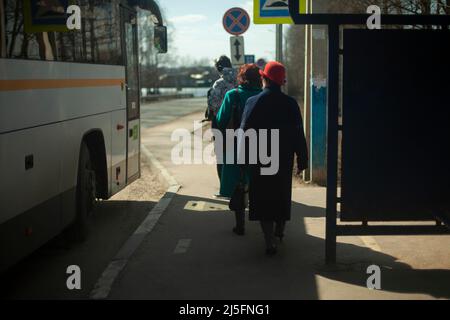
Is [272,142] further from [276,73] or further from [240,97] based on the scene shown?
[240,97]

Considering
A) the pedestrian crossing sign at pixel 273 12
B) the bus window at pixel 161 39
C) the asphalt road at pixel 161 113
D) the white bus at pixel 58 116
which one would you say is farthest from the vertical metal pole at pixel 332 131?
the asphalt road at pixel 161 113

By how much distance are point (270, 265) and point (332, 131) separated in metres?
1.29

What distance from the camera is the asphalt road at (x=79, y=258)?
566cm

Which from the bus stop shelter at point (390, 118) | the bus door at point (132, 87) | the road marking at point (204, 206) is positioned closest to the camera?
the bus stop shelter at point (390, 118)

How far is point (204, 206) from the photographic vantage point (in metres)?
9.48

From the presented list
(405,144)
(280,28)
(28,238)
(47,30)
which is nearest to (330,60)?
(405,144)

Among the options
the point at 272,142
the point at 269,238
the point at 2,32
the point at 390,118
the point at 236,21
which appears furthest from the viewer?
the point at 236,21

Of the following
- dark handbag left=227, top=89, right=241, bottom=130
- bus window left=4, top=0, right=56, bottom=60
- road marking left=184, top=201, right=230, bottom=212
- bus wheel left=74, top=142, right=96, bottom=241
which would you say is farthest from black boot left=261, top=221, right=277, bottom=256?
road marking left=184, top=201, right=230, bottom=212

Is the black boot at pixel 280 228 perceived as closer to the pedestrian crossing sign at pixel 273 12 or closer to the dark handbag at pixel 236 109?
the dark handbag at pixel 236 109

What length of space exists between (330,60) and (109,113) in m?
3.20

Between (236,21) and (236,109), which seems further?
(236,21)

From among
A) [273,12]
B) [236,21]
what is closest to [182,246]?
[273,12]
